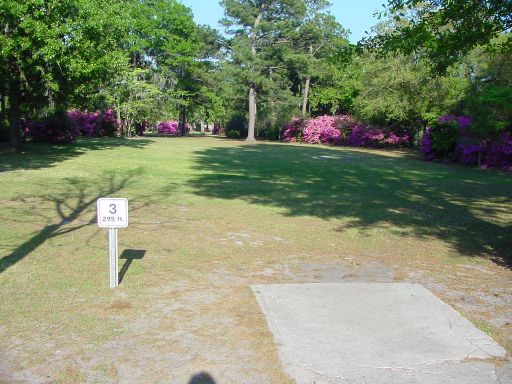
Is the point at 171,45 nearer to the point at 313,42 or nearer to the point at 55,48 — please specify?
the point at 313,42

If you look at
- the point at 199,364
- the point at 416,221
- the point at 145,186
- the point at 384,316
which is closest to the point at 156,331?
the point at 199,364

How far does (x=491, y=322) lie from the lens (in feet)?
14.1

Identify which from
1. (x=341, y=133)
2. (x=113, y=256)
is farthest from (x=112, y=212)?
(x=341, y=133)

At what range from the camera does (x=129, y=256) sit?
608cm

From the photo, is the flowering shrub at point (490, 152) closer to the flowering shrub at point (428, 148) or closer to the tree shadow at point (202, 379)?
the flowering shrub at point (428, 148)

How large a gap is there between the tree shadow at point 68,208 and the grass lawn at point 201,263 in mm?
35

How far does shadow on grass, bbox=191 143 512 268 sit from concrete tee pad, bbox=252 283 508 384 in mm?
2538

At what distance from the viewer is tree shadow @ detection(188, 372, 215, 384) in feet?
10.4

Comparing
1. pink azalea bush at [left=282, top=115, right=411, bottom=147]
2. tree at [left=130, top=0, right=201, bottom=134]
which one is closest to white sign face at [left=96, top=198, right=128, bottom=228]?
pink azalea bush at [left=282, top=115, right=411, bottom=147]

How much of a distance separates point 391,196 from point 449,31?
573 centimetres

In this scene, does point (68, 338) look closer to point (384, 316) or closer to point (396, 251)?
point (384, 316)

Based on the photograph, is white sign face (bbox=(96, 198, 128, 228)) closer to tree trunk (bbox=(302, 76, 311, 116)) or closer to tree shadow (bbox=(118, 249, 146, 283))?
tree shadow (bbox=(118, 249, 146, 283))

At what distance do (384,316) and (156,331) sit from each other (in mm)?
2028

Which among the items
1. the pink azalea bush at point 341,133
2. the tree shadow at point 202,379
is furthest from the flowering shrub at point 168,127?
the tree shadow at point 202,379
